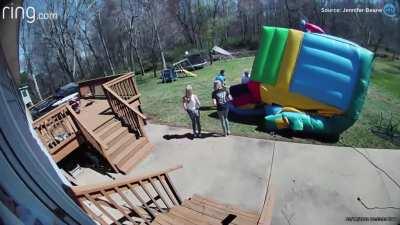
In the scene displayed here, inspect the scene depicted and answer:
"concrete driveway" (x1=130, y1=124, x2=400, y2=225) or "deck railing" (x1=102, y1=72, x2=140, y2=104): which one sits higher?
"deck railing" (x1=102, y1=72, x2=140, y2=104)

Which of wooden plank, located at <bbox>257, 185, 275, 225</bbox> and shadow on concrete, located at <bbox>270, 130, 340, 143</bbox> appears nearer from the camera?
wooden plank, located at <bbox>257, 185, 275, 225</bbox>

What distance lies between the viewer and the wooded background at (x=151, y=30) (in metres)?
2.68

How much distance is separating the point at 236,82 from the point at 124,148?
1.40m

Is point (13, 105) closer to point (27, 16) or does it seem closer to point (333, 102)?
point (27, 16)

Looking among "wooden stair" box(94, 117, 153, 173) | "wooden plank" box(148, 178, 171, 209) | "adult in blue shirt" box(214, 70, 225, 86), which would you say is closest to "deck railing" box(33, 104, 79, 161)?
"wooden stair" box(94, 117, 153, 173)

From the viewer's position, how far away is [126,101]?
4.08m

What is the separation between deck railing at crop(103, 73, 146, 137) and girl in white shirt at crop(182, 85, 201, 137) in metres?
0.55

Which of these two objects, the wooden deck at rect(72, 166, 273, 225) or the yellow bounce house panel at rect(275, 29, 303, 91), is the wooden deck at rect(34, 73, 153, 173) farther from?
the yellow bounce house panel at rect(275, 29, 303, 91)

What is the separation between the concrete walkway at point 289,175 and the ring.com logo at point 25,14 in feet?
5.23

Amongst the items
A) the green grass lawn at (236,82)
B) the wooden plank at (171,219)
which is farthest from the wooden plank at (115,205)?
the green grass lawn at (236,82)

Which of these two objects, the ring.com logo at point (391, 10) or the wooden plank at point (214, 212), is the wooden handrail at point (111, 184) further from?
the ring.com logo at point (391, 10)

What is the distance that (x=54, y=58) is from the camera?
2.70 metres

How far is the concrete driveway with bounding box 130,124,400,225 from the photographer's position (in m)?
3.56

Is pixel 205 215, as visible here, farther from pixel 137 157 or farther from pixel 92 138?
pixel 92 138
